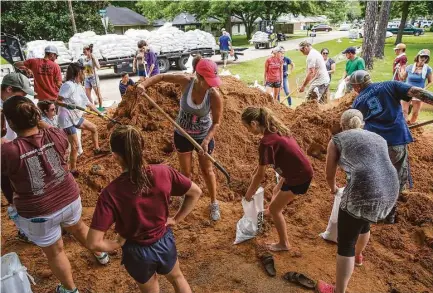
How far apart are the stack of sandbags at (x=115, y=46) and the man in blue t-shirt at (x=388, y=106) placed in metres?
13.4

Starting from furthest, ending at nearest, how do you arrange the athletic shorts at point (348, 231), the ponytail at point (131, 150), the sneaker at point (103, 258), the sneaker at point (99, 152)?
1. the sneaker at point (99, 152)
2. the sneaker at point (103, 258)
3. the athletic shorts at point (348, 231)
4. the ponytail at point (131, 150)

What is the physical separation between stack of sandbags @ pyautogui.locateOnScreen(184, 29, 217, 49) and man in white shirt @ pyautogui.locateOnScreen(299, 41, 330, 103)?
35.4 ft

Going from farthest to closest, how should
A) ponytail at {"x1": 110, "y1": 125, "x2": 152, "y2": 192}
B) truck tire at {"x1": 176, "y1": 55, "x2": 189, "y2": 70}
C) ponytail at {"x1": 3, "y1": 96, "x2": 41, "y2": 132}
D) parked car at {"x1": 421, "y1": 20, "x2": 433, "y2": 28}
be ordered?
1. parked car at {"x1": 421, "y1": 20, "x2": 433, "y2": 28}
2. truck tire at {"x1": 176, "y1": 55, "x2": 189, "y2": 70}
3. ponytail at {"x1": 3, "y1": 96, "x2": 41, "y2": 132}
4. ponytail at {"x1": 110, "y1": 125, "x2": 152, "y2": 192}

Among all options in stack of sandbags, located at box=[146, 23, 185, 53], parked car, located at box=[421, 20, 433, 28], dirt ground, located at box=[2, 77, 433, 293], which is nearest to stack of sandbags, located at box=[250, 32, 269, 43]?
stack of sandbags, located at box=[146, 23, 185, 53]

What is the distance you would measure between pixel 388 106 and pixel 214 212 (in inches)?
89.1

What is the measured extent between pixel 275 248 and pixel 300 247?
0.96 feet

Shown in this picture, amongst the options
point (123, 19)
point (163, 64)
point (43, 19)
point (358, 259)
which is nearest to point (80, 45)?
point (163, 64)

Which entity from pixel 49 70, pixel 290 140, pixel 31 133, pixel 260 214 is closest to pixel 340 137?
pixel 290 140

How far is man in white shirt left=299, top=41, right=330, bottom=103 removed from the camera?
718 centimetres

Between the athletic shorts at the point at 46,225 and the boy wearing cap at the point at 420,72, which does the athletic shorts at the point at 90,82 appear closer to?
the athletic shorts at the point at 46,225

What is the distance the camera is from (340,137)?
8.50 ft

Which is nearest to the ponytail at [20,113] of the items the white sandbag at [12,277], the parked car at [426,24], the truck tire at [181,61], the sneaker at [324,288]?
the white sandbag at [12,277]

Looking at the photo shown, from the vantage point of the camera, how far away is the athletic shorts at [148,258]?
2.04 meters

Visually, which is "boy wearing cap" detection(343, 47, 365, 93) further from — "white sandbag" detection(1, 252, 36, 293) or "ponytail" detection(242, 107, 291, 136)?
"white sandbag" detection(1, 252, 36, 293)
